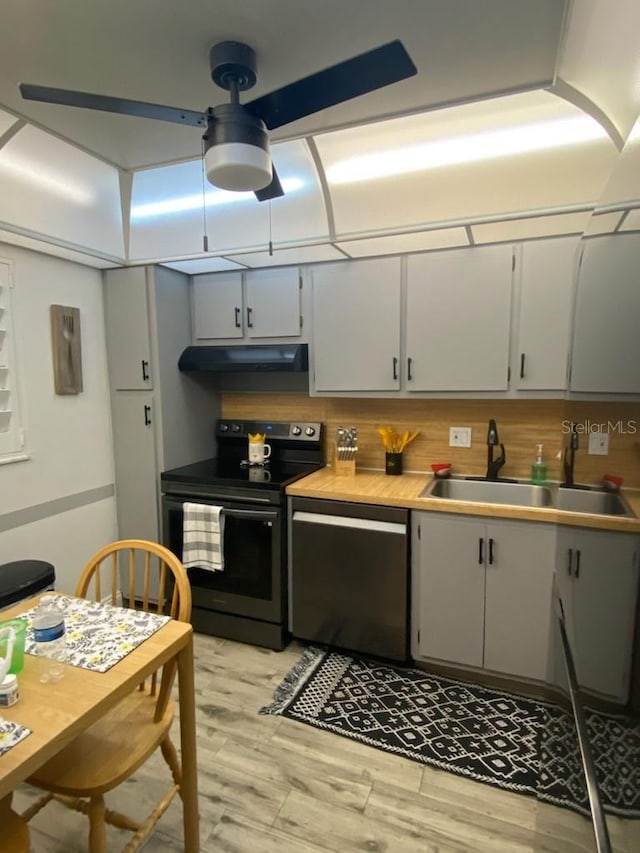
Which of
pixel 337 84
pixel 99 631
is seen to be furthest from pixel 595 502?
pixel 99 631

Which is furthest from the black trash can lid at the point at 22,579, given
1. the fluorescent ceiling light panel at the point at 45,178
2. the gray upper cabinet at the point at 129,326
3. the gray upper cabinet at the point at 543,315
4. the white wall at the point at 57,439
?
the gray upper cabinet at the point at 543,315

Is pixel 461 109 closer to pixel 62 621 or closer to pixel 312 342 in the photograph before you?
pixel 312 342

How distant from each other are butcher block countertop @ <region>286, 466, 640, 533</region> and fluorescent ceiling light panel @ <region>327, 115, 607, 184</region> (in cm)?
148

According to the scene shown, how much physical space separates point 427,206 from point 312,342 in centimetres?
99

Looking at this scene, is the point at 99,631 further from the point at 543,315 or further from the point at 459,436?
the point at 543,315

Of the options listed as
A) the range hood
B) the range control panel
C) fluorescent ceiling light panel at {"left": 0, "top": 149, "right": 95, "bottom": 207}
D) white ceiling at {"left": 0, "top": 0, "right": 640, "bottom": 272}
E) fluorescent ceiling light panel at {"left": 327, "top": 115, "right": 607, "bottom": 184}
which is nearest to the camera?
white ceiling at {"left": 0, "top": 0, "right": 640, "bottom": 272}

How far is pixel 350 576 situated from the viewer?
2432mm

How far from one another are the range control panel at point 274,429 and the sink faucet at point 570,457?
1810mm

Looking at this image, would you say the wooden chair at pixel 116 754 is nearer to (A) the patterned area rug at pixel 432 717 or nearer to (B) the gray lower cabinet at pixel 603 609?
(A) the patterned area rug at pixel 432 717

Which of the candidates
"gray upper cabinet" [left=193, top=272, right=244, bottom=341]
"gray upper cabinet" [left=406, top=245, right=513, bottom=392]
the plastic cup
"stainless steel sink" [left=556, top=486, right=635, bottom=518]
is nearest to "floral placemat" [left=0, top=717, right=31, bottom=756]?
the plastic cup

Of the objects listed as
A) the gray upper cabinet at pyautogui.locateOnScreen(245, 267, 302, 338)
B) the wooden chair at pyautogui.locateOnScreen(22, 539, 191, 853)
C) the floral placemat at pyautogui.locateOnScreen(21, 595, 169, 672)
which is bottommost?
the wooden chair at pyautogui.locateOnScreen(22, 539, 191, 853)

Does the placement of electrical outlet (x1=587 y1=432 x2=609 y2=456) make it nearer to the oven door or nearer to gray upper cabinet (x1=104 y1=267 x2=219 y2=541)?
the oven door

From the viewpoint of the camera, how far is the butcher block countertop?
2145 millimetres

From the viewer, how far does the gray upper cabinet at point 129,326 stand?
284cm
